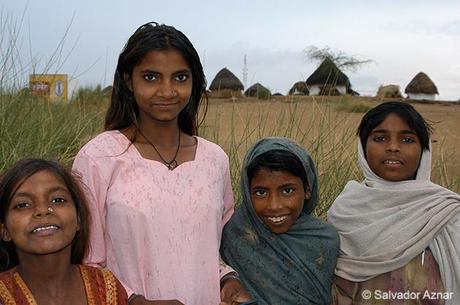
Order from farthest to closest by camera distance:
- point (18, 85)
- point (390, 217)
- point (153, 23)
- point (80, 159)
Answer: point (18, 85) → point (390, 217) → point (153, 23) → point (80, 159)

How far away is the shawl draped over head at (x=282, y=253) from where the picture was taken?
2791 millimetres

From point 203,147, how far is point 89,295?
754 mm

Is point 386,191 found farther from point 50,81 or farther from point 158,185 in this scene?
point 50,81

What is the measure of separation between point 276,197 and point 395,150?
1.83 feet

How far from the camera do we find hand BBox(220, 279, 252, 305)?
2.63 meters

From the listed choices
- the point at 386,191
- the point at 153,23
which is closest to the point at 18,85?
the point at 153,23

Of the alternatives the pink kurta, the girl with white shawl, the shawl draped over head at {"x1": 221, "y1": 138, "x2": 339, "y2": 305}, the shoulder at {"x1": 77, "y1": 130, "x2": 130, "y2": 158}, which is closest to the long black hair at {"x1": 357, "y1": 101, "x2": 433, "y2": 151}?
the girl with white shawl

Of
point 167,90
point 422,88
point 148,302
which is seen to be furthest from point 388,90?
point 422,88

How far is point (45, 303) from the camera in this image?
2229 mm

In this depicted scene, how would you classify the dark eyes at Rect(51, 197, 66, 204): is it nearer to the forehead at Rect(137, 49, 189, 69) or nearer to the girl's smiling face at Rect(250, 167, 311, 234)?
the forehead at Rect(137, 49, 189, 69)

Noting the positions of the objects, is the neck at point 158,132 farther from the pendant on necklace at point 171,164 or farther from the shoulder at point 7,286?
the shoulder at point 7,286

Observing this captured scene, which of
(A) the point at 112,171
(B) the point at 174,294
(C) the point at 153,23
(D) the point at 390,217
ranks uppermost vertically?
(C) the point at 153,23

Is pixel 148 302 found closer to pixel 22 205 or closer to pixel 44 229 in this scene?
pixel 44 229

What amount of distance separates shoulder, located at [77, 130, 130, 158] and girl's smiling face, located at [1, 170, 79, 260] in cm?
18
